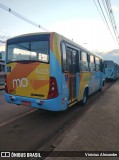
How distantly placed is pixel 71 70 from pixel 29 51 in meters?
1.99

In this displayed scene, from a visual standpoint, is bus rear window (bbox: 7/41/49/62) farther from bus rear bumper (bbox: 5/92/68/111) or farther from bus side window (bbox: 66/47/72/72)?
bus rear bumper (bbox: 5/92/68/111)

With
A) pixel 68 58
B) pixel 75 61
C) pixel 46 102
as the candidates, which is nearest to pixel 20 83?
pixel 46 102

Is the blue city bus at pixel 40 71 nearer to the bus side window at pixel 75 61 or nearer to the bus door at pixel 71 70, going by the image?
the bus door at pixel 71 70

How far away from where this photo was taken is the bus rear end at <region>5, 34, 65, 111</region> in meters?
6.54

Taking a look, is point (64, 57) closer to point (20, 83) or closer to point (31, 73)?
point (31, 73)

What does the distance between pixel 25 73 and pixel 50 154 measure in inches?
137

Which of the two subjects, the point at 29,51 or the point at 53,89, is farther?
the point at 29,51

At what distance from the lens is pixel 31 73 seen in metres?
6.87

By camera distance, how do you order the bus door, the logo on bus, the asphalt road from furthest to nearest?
the bus door, the logo on bus, the asphalt road

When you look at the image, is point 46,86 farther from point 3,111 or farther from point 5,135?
point 3,111

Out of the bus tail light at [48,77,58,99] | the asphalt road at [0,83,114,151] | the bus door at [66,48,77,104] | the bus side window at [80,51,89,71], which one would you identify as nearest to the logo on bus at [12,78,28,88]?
the bus tail light at [48,77,58,99]

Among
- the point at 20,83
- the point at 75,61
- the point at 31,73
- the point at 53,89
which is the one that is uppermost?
the point at 75,61

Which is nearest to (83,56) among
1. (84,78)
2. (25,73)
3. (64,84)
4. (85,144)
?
(84,78)

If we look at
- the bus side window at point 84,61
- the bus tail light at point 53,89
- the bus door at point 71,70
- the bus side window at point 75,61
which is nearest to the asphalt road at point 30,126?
the bus door at point 71,70
